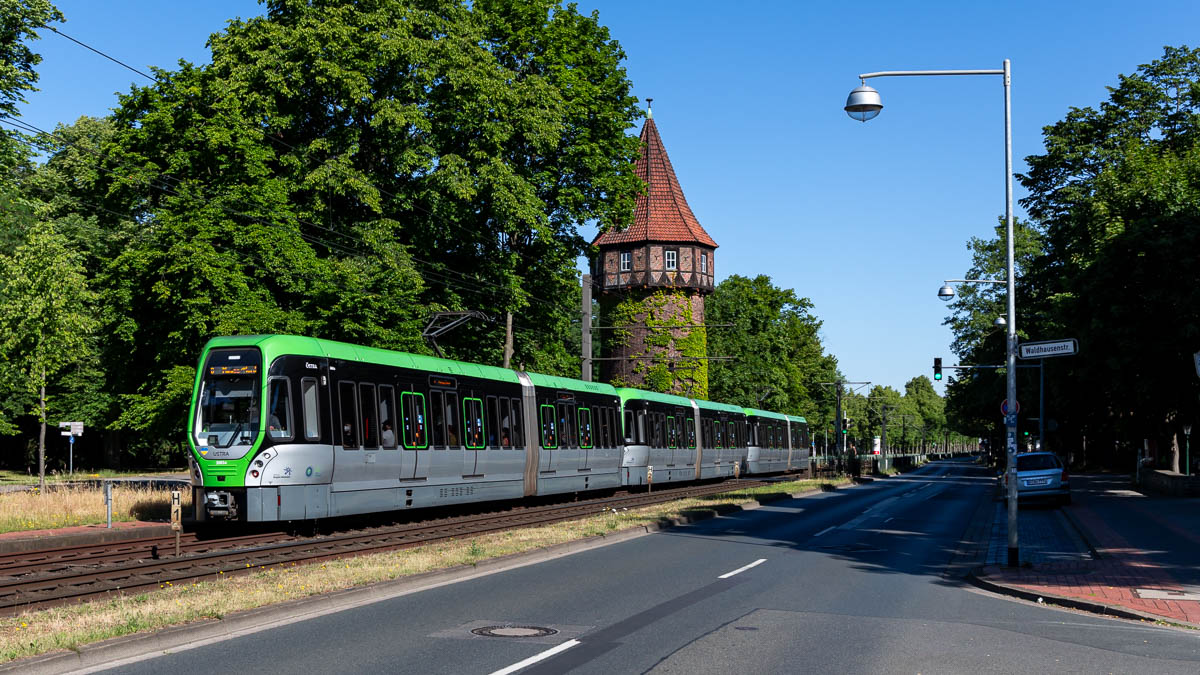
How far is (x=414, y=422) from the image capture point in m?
23.4

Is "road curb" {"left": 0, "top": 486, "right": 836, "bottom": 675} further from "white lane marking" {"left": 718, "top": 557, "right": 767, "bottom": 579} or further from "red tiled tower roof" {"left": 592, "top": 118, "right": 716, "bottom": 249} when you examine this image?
"red tiled tower roof" {"left": 592, "top": 118, "right": 716, "bottom": 249}

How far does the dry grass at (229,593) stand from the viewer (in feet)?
31.9

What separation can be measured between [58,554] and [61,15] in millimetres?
30456

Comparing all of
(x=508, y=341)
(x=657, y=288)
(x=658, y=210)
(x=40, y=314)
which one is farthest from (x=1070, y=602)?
(x=658, y=210)

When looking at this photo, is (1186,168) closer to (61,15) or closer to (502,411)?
(502,411)

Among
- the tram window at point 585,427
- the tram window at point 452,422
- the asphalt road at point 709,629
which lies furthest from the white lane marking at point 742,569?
the tram window at point 585,427

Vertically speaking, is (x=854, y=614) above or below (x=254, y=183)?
below

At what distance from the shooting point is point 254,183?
111ft

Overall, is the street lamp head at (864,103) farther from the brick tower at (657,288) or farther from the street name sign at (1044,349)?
the brick tower at (657,288)

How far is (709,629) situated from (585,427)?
22.3 meters

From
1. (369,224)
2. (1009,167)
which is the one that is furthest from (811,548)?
(369,224)

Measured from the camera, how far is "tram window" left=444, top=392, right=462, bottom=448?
24.8 m

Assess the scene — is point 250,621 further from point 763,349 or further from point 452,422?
point 763,349

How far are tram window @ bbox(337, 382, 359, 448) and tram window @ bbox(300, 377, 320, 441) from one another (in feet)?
2.53
